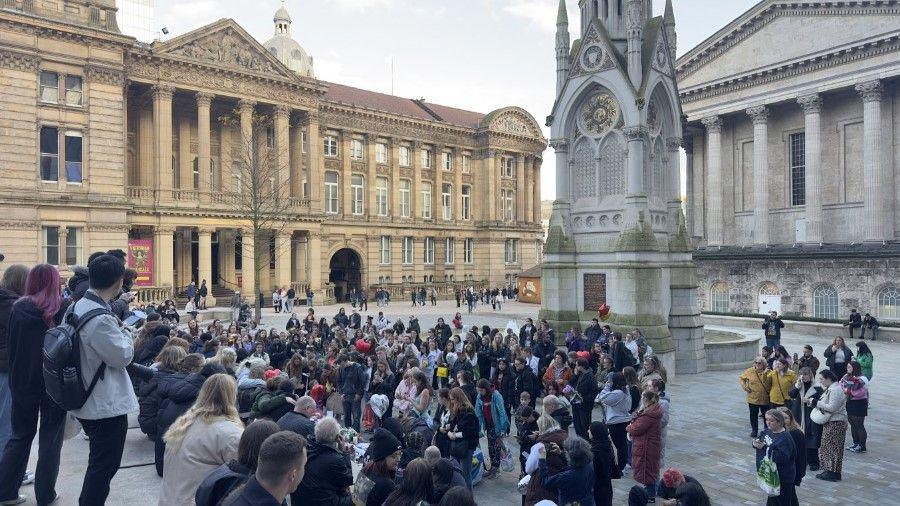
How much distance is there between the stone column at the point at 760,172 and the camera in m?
44.3

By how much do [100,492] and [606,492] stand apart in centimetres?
575

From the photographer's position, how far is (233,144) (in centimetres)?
4691

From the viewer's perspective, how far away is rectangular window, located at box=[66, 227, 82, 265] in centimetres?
3541

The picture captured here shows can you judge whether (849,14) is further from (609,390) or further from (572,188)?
(609,390)

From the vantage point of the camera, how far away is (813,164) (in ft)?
135

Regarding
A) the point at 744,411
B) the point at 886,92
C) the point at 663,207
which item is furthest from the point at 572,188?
the point at 886,92

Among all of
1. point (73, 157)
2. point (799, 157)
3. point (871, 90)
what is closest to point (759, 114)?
point (799, 157)

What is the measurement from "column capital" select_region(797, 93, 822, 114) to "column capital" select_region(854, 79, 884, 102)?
8.52 ft

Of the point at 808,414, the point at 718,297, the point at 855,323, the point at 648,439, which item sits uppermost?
the point at 648,439

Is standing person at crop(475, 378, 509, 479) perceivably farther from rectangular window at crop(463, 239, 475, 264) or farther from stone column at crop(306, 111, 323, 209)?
rectangular window at crop(463, 239, 475, 264)

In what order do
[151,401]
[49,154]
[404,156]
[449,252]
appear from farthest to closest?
[449,252] < [404,156] < [49,154] < [151,401]

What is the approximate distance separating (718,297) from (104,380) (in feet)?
147

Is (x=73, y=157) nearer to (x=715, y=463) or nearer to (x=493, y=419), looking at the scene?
(x=493, y=419)

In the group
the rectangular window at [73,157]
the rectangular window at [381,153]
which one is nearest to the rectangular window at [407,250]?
the rectangular window at [381,153]
